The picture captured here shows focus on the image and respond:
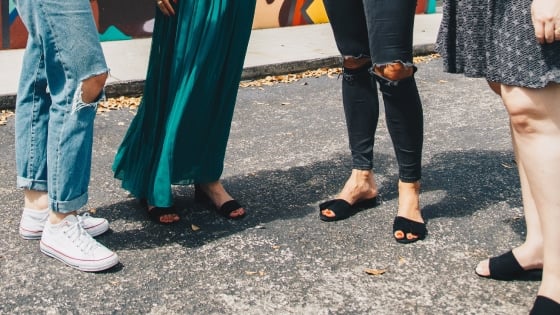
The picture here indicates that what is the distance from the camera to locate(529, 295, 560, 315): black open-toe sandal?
2584mm

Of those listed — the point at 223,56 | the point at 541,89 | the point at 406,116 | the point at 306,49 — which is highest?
the point at 541,89

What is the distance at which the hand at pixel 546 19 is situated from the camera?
236 centimetres

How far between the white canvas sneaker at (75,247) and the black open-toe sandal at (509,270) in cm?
147

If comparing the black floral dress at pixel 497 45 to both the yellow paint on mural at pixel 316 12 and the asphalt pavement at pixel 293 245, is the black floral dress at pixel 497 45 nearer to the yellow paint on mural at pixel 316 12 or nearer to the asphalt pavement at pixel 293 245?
the asphalt pavement at pixel 293 245

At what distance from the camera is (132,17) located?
8344 mm

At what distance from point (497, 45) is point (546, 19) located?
26 cm

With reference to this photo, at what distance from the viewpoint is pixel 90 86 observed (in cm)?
296

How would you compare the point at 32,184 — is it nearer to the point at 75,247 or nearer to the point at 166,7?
the point at 75,247

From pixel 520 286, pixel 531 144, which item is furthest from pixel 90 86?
pixel 520 286

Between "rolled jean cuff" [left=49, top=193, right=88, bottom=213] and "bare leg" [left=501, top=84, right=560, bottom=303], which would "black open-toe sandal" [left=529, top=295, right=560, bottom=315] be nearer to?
"bare leg" [left=501, top=84, right=560, bottom=303]

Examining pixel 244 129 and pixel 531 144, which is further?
pixel 244 129

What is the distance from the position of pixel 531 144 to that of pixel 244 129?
113 inches

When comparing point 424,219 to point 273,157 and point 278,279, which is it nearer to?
point 278,279

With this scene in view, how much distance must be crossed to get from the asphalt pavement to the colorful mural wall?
3036 millimetres
